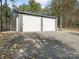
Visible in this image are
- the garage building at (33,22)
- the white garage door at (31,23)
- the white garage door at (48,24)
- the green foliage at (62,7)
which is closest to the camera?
the garage building at (33,22)

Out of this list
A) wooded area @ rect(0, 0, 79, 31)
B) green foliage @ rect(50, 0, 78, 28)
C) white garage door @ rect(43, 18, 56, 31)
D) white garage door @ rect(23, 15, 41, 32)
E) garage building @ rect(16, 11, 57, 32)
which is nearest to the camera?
garage building @ rect(16, 11, 57, 32)

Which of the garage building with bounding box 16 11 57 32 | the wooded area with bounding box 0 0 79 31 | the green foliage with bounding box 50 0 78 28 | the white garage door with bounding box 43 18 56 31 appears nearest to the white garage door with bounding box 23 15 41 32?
the garage building with bounding box 16 11 57 32

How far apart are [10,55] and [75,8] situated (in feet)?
126

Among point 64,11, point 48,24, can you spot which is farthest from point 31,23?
point 64,11

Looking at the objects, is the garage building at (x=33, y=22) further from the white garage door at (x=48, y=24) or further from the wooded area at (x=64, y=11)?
the wooded area at (x=64, y=11)

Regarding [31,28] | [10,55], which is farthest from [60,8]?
[10,55]

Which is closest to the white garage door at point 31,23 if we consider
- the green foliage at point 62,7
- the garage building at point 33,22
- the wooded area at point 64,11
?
the garage building at point 33,22

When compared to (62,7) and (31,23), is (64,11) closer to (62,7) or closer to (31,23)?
(62,7)

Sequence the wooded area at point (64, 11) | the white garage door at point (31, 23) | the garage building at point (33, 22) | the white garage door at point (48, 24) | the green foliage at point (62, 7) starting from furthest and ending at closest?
the green foliage at point (62, 7) → the wooded area at point (64, 11) → the white garage door at point (48, 24) → the white garage door at point (31, 23) → the garage building at point (33, 22)

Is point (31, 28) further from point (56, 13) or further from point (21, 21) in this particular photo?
point (56, 13)

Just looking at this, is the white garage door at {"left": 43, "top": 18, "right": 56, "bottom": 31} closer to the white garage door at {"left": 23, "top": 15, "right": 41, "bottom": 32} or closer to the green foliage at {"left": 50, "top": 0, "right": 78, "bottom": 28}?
the white garage door at {"left": 23, "top": 15, "right": 41, "bottom": 32}

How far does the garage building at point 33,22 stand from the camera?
29.3 metres

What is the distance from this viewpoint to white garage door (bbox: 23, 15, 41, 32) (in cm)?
2989

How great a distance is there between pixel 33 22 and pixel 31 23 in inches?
21.2
